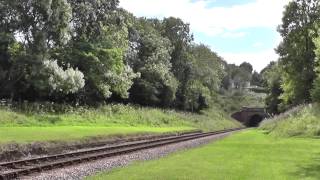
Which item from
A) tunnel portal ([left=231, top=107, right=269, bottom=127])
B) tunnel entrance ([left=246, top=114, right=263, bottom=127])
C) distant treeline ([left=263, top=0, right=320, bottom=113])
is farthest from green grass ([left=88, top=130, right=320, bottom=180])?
tunnel entrance ([left=246, top=114, right=263, bottom=127])

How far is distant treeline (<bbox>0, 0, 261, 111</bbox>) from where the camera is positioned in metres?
54.4

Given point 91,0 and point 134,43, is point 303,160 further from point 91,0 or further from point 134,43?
point 134,43

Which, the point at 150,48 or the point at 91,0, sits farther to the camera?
the point at 150,48

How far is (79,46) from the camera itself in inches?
2613

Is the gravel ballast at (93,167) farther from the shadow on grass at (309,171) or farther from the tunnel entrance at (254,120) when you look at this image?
the tunnel entrance at (254,120)

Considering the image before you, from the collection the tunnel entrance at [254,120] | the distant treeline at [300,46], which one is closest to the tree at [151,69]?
the distant treeline at [300,46]

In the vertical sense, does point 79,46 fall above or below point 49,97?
above

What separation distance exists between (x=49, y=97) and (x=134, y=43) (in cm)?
3495

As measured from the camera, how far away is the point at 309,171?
20375mm

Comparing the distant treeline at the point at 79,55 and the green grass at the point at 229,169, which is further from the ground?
the distant treeline at the point at 79,55

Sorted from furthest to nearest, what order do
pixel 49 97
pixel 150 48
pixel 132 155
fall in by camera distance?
pixel 150 48 < pixel 49 97 < pixel 132 155

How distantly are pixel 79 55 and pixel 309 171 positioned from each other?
4861 centimetres

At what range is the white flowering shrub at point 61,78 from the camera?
55.5 meters

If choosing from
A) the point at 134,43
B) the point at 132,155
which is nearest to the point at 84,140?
the point at 132,155
